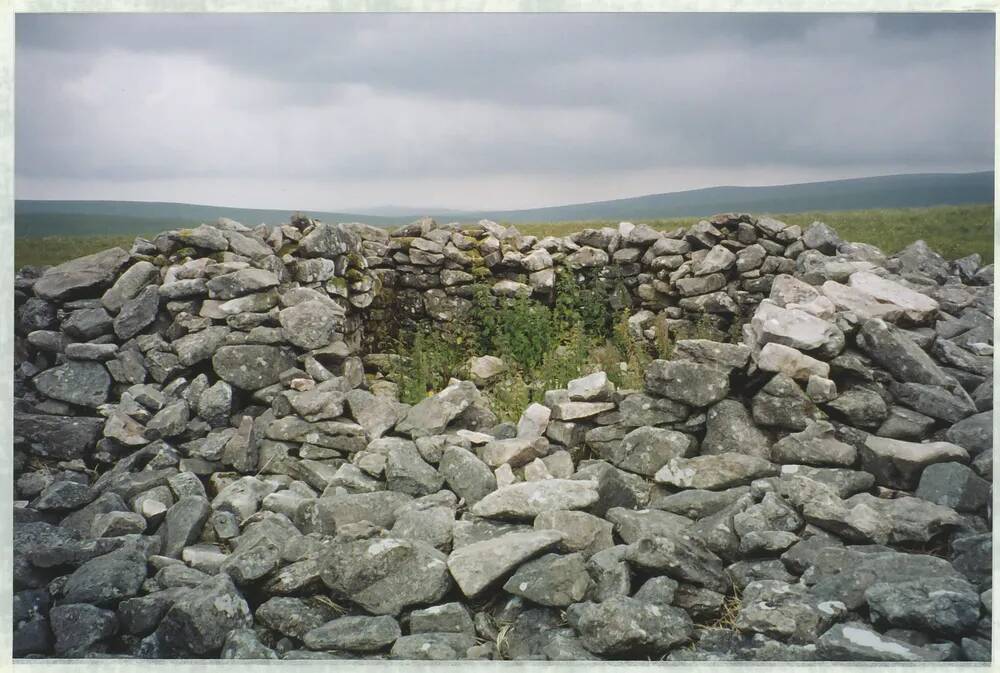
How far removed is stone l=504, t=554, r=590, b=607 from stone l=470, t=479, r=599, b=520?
2.06 ft

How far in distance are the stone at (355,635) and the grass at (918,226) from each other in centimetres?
485

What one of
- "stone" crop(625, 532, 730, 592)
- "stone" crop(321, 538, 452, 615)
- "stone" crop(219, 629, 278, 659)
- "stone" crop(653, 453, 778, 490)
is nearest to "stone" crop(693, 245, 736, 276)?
"stone" crop(653, 453, 778, 490)

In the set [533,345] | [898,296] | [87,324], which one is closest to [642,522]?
[898,296]

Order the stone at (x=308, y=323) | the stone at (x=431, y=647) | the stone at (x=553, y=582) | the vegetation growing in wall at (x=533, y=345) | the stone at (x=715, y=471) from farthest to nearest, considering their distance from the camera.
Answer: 1. the vegetation growing in wall at (x=533, y=345)
2. the stone at (x=308, y=323)
3. the stone at (x=715, y=471)
4. the stone at (x=553, y=582)
5. the stone at (x=431, y=647)

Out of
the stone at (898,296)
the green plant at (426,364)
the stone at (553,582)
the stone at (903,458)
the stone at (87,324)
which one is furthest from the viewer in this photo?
the green plant at (426,364)

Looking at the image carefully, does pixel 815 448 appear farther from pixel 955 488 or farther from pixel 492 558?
pixel 492 558

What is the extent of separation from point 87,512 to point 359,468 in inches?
78.7

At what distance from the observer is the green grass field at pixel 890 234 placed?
19.7 feet

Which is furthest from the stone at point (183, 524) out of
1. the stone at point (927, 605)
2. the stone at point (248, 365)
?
the stone at point (927, 605)

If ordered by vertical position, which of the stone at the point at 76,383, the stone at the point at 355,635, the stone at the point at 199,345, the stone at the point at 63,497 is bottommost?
the stone at the point at 355,635

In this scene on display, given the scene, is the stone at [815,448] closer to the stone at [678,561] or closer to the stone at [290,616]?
the stone at [678,561]

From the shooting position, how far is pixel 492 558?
4.57 metres

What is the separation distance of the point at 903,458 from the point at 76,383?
678 centimetres

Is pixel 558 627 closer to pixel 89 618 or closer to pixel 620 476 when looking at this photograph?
pixel 620 476
